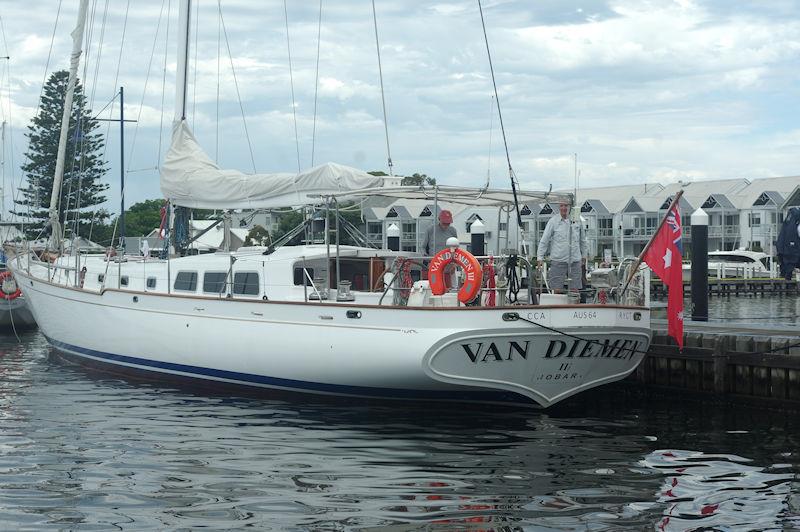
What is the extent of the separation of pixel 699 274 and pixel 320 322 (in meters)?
10.7

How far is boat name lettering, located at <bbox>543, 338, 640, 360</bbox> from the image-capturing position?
14219 mm

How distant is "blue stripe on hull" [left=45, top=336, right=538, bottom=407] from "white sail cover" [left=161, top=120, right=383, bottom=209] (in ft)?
10.2

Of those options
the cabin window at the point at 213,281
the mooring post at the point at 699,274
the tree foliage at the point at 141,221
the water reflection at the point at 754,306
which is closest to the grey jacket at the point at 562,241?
the cabin window at the point at 213,281

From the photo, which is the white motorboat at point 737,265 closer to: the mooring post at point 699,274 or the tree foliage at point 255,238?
the tree foliage at point 255,238

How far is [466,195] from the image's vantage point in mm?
15641

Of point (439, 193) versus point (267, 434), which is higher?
point (439, 193)

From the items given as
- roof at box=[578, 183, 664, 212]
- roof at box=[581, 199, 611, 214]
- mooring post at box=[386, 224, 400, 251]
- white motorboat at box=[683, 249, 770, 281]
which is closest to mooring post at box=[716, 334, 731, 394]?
mooring post at box=[386, 224, 400, 251]

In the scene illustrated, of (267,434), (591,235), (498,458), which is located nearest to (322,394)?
(267,434)

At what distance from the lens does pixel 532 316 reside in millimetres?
13867

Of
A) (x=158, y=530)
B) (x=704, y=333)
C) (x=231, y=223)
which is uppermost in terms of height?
(x=231, y=223)

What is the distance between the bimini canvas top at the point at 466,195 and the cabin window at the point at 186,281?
365cm

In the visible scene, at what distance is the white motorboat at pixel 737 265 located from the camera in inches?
2692

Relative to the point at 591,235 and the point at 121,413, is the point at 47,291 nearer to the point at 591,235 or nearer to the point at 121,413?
the point at 121,413

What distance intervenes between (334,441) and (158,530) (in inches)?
166
